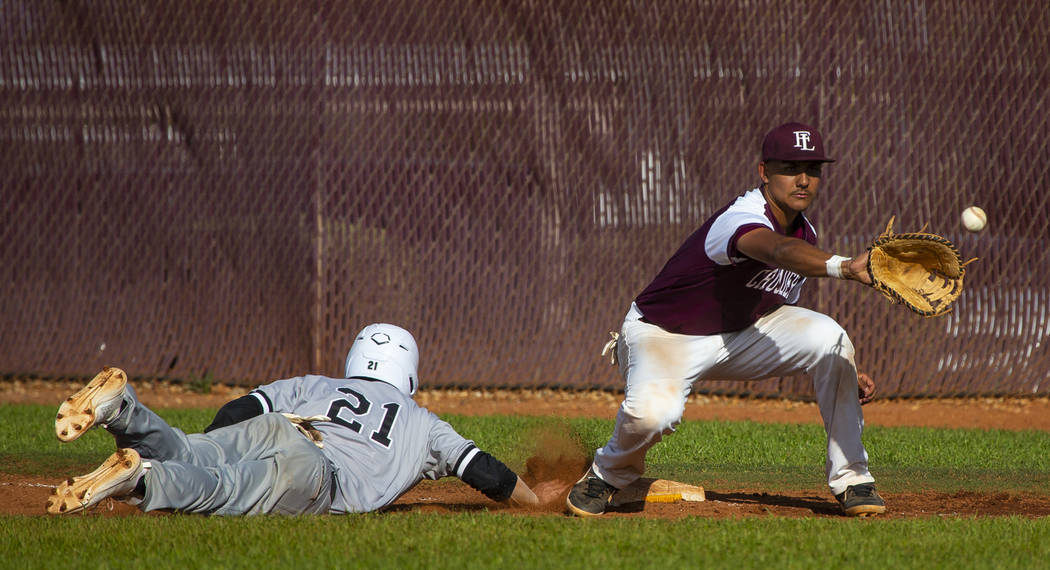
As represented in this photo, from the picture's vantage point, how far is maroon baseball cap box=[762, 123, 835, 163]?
18.2 ft

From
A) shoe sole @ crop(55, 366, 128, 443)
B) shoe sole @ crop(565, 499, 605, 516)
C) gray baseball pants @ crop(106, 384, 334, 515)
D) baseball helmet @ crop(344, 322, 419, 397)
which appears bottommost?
shoe sole @ crop(565, 499, 605, 516)

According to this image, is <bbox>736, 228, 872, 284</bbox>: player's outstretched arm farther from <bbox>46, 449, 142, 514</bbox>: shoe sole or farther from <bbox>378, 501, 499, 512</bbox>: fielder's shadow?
<bbox>46, 449, 142, 514</bbox>: shoe sole

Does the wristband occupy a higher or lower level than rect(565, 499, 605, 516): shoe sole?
higher

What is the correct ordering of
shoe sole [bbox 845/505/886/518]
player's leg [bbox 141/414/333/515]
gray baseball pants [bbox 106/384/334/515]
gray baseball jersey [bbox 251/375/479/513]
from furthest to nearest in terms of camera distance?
shoe sole [bbox 845/505/886/518] < gray baseball jersey [bbox 251/375/479/513] < player's leg [bbox 141/414/333/515] < gray baseball pants [bbox 106/384/334/515]

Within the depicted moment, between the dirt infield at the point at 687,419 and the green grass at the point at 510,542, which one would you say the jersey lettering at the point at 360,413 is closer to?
the green grass at the point at 510,542

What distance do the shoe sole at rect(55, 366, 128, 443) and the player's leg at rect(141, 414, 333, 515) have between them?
0.44m

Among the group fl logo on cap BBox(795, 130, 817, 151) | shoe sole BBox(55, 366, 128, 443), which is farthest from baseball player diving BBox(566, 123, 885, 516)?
shoe sole BBox(55, 366, 128, 443)

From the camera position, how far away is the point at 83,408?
4430mm

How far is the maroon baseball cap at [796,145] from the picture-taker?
5.54 m

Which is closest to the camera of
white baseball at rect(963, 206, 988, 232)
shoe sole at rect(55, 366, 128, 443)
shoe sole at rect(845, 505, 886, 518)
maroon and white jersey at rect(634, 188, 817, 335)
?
shoe sole at rect(55, 366, 128, 443)

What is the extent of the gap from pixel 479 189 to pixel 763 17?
308 cm

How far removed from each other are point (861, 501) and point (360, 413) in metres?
2.51

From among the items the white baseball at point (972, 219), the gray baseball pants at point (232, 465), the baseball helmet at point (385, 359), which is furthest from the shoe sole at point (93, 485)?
the white baseball at point (972, 219)

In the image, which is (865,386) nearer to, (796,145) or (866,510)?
(866,510)
